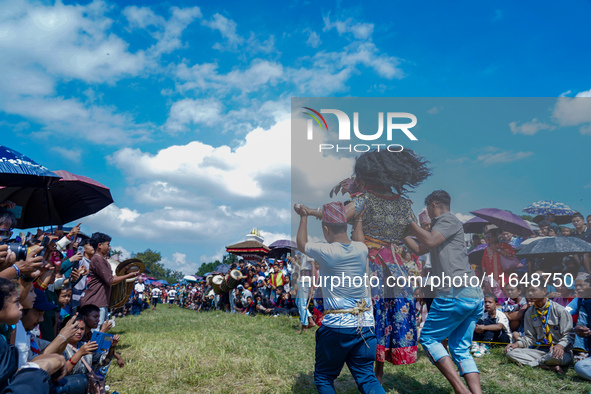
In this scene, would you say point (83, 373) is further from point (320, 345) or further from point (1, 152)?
point (1, 152)

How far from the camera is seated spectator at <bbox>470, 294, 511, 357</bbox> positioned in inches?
259

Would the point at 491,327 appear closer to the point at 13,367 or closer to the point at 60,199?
the point at 13,367

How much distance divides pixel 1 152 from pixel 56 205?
8.22ft

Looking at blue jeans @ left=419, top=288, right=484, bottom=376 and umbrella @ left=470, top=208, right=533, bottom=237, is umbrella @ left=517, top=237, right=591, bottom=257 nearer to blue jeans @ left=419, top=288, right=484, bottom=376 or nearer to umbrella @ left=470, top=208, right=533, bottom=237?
umbrella @ left=470, top=208, right=533, bottom=237

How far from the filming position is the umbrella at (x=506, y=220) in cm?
412

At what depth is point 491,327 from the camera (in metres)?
6.60

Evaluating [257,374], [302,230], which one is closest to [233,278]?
[257,374]

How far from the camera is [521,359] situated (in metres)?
5.49

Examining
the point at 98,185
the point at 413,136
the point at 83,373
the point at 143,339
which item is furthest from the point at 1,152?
the point at 413,136

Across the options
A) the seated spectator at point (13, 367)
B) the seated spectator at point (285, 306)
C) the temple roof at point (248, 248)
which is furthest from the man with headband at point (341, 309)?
the temple roof at point (248, 248)

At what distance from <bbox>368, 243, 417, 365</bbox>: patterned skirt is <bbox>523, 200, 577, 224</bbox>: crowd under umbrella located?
5.94 ft

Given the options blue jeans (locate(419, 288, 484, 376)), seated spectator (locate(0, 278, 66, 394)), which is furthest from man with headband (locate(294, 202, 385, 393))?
seated spectator (locate(0, 278, 66, 394))

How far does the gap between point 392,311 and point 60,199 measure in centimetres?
631

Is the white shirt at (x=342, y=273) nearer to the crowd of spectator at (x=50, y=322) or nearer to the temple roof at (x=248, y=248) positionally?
the crowd of spectator at (x=50, y=322)
